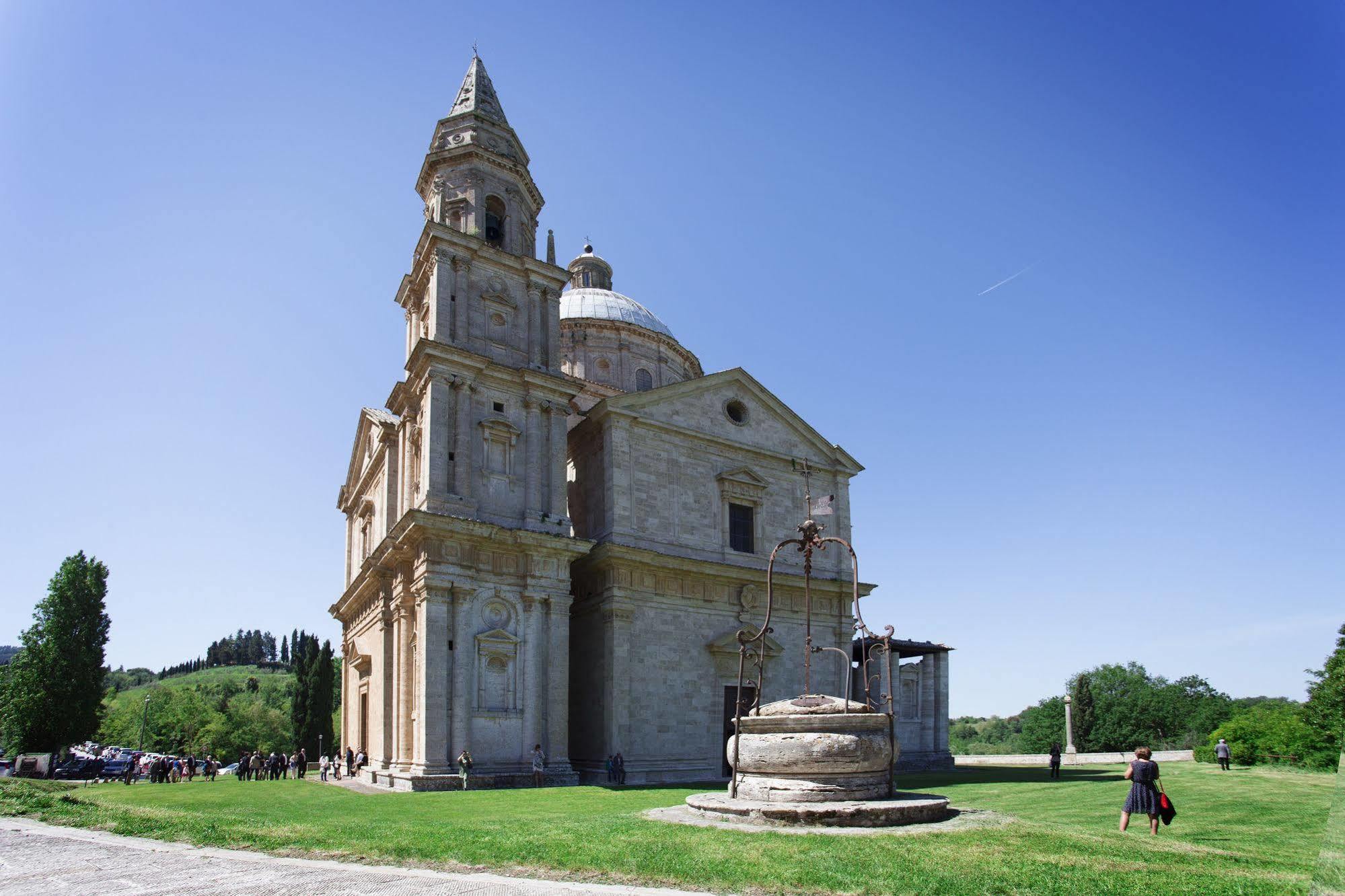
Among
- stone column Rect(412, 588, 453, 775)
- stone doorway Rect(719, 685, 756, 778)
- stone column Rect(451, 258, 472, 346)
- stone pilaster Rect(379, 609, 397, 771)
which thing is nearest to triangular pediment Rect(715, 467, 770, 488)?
stone doorway Rect(719, 685, 756, 778)

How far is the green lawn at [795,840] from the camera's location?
800cm

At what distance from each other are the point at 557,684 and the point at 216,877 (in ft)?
54.0

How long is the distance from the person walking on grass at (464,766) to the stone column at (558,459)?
24.1 ft

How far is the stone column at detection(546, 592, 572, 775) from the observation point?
81.0 feet

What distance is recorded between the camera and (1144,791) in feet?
37.1

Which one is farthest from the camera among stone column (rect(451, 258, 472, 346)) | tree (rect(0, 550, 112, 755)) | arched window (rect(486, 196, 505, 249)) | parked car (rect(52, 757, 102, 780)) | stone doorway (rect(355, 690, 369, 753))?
tree (rect(0, 550, 112, 755))

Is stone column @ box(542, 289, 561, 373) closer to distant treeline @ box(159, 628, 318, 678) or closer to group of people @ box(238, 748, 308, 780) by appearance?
group of people @ box(238, 748, 308, 780)

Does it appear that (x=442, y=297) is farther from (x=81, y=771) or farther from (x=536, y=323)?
(x=81, y=771)

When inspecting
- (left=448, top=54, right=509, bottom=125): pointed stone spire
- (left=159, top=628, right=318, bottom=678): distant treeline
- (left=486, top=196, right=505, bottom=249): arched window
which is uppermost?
(left=448, top=54, right=509, bottom=125): pointed stone spire

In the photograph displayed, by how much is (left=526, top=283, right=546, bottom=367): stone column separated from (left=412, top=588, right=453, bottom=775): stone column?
8688 mm

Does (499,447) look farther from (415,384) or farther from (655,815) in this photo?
(655,815)

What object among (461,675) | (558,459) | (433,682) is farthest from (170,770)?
(558,459)

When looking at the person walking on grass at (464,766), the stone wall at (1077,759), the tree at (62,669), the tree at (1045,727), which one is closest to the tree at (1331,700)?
the person walking on grass at (464,766)

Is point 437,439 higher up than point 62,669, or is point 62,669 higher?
point 437,439
